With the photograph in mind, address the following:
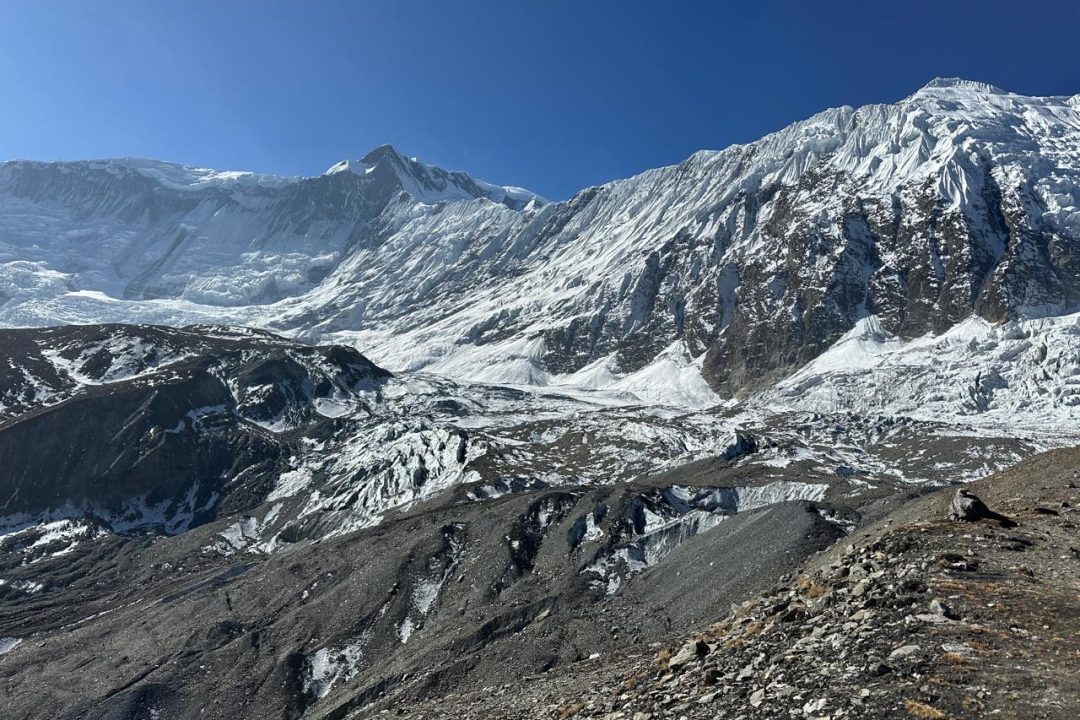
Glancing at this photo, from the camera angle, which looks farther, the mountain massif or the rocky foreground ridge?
the mountain massif

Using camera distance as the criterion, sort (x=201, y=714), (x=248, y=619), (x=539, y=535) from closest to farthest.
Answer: (x=201, y=714) < (x=248, y=619) < (x=539, y=535)

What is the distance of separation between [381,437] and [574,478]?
4565 centimetres

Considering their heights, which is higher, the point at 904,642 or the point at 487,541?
the point at 904,642

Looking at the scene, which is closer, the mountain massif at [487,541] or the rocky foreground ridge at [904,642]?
the rocky foreground ridge at [904,642]

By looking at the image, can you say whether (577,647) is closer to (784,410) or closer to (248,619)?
(248,619)

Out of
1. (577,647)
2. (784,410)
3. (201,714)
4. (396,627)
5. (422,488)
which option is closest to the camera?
(577,647)

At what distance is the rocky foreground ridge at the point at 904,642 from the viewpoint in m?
14.3

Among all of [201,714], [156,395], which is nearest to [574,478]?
[201,714]

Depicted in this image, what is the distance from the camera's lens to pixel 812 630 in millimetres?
18641

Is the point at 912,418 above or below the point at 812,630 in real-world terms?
below

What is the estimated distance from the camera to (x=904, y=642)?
1631 centimetres

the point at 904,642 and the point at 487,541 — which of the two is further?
the point at 487,541

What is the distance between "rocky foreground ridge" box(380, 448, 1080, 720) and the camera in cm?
1430

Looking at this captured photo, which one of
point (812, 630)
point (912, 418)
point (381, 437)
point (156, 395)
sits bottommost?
point (912, 418)
